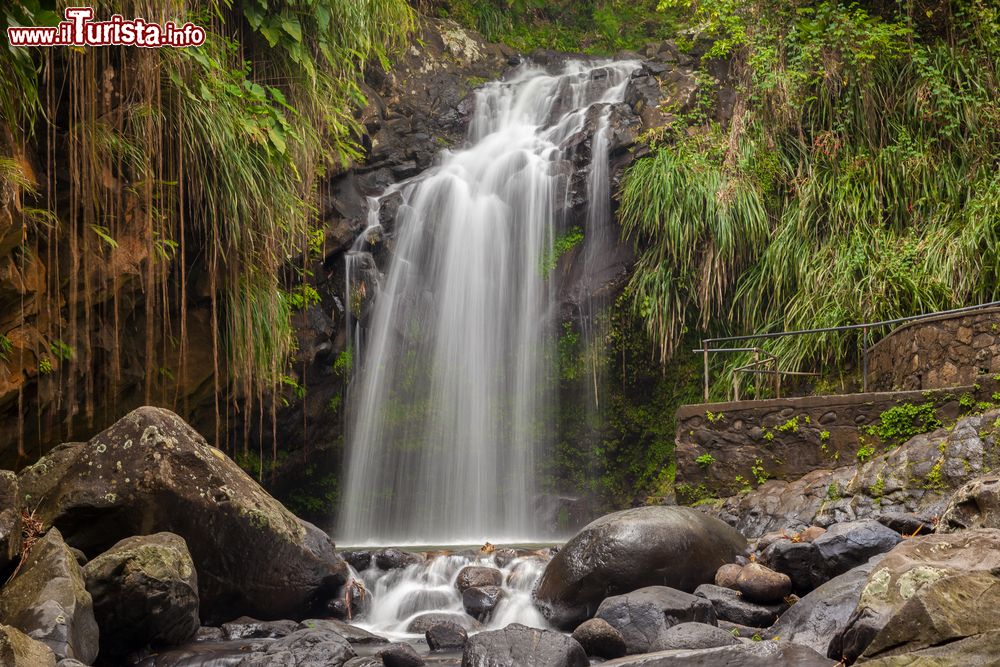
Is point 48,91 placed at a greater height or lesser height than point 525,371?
greater

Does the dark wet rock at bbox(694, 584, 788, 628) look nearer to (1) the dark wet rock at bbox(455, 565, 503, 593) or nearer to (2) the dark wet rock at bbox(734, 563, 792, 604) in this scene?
(2) the dark wet rock at bbox(734, 563, 792, 604)

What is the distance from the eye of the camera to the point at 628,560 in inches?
265

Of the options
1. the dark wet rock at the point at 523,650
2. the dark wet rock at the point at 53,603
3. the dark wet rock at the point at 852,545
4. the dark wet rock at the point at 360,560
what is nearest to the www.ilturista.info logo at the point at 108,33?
the dark wet rock at the point at 53,603

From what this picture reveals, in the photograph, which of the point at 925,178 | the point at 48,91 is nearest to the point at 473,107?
the point at 925,178

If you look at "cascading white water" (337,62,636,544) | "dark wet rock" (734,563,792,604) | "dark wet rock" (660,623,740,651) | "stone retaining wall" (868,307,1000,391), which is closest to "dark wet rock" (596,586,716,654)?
"dark wet rock" (660,623,740,651)

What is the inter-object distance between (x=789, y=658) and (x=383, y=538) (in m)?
8.63

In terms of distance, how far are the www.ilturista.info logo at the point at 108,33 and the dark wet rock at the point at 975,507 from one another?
665 centimetres

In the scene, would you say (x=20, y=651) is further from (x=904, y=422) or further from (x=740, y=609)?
(x=904, y=422)

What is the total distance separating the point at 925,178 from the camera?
11.2 meters

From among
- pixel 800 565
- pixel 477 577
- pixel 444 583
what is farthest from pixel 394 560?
pixel 800 565

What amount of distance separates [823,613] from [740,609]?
0.93 metres

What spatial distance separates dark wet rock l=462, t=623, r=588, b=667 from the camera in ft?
16.6

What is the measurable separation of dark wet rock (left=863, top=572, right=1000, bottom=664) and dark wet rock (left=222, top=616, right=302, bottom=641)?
4150mm

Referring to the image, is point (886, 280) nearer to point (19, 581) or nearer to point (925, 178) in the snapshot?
point (925, 178)
